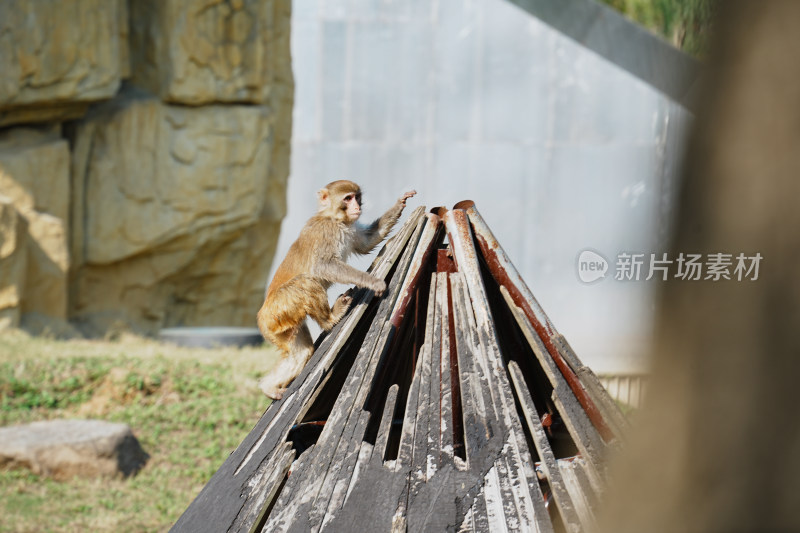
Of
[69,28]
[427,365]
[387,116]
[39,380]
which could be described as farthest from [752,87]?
[387,116]

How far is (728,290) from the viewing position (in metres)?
0.63

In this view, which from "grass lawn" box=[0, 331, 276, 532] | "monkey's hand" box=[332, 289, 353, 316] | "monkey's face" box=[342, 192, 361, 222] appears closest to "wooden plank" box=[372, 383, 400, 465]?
"monkey's hand" box=[332, 289, 353, 316]

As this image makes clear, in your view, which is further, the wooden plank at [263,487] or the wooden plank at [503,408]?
the wooden plank at [263,487]

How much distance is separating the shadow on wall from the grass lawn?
5.33 metres

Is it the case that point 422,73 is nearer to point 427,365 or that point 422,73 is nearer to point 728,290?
point 427,365

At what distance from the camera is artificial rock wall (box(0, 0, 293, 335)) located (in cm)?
923

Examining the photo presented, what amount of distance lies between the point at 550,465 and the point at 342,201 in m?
2.25

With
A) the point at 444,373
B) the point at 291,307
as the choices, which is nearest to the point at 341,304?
the point at 291,307

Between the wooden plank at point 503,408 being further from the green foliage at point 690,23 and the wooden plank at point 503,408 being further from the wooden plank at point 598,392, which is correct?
the green foliage at point 690,23

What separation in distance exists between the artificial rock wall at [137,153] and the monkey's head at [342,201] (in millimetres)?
5734

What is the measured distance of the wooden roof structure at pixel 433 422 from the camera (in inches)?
89.7

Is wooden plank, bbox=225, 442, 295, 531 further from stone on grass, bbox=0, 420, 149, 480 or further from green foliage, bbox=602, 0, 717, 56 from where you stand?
stone on grass, bbox=0, 420, 149, 480

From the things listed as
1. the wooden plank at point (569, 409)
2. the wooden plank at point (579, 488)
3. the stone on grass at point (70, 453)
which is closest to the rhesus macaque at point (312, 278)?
the wooden plank at point (569, 409)

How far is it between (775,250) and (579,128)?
11.5 metres
